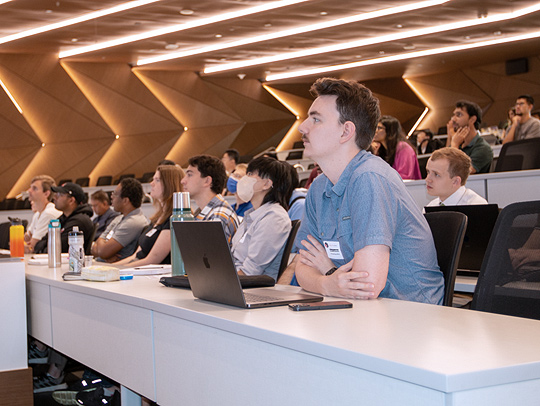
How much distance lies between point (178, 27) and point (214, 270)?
10.4 m

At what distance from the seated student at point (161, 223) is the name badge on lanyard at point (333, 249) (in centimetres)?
178

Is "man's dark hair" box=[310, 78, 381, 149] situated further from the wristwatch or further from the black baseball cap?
the black baseball cap

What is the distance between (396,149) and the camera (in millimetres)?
5012

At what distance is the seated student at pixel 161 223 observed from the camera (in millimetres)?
3590

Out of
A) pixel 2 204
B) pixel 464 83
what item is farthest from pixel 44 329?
pixel 464 83

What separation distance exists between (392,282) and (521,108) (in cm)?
576

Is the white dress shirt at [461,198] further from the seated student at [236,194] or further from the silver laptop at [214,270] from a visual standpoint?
the silver laptop at [214,270]

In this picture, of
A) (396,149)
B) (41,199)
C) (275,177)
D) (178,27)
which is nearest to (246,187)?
(275,177)

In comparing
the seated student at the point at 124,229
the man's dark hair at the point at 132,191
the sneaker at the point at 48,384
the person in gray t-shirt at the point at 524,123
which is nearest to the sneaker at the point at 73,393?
the sneaker at the point at 48,384

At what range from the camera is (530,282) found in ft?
5.38

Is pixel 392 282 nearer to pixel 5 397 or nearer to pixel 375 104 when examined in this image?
pixel 375 104

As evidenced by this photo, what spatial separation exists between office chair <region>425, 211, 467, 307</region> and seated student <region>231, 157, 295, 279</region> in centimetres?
96

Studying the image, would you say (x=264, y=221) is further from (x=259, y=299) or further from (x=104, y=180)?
(x=104, y=180)

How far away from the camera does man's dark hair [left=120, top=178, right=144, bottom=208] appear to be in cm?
479
